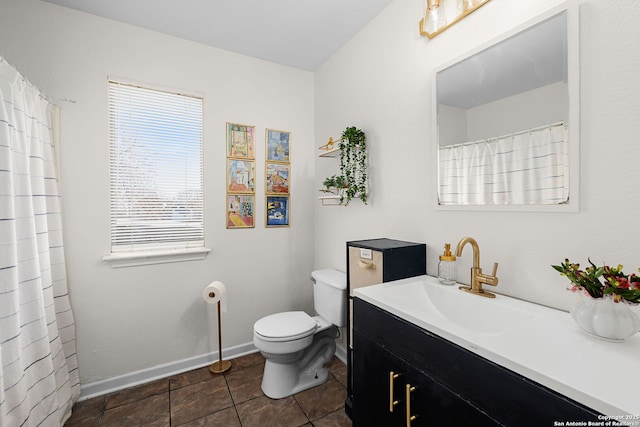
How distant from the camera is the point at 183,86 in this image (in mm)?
2209

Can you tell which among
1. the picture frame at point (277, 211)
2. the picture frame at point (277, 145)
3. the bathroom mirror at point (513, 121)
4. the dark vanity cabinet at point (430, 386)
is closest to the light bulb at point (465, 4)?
the bathroom mirror at point (513, 121)

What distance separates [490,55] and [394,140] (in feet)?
2.16

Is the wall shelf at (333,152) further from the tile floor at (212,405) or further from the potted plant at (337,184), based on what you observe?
the tile floor at (212,405)

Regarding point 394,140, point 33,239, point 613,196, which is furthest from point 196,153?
point 613,196

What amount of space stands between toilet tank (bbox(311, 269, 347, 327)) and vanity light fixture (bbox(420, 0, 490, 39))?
5.34 ft

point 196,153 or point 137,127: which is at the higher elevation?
point 137,127

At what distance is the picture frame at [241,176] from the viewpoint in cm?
238

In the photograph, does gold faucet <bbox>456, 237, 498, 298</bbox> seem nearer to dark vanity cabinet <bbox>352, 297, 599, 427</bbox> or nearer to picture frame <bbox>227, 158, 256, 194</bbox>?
dark vanity cabinet <bbox>352, 297, 599, 427</bbox>

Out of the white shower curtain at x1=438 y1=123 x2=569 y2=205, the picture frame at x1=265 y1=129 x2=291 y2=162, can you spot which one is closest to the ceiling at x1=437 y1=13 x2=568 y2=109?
the white shower curtain at x1=438 y1=123 x2=569 y2=205

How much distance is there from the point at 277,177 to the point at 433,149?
56.8 inches

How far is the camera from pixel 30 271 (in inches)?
54.9

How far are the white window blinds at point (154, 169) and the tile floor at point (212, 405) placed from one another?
1.00 meters

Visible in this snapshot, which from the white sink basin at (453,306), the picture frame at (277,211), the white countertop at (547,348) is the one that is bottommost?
the white sink basin at (453,306)

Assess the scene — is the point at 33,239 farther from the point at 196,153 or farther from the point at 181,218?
the point at 196,153
